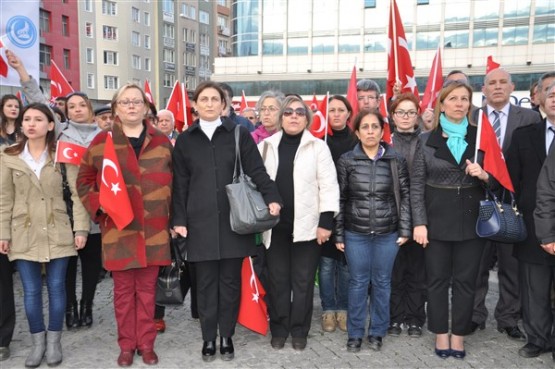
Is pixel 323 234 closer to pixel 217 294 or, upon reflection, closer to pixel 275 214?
pixel 275 214

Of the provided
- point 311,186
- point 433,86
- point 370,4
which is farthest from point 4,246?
point 370,4

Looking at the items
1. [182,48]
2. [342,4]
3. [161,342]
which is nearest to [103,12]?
[182,48]

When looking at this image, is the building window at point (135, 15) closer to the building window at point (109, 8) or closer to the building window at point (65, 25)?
the building window at point (109, 8)

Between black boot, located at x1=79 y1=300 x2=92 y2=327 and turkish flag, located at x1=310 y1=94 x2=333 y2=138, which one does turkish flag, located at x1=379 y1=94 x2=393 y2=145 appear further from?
black boot, located at x1=79 y1=300 x2=92 y2=327

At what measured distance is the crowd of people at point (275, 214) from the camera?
4133 mm

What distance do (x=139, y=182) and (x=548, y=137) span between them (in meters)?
3.50

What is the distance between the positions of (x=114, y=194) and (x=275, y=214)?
4.25ft

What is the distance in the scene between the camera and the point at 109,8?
5341cm

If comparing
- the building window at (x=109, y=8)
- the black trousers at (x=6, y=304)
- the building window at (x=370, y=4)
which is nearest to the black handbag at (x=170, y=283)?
the black trousers at (x=6, y=304)

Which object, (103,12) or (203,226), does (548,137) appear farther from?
(103,12)

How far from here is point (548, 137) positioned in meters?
4.30

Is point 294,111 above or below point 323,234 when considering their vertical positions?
above

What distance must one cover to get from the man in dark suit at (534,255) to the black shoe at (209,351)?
8.77ft

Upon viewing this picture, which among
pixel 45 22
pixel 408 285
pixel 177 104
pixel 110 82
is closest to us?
pixel 408 285
